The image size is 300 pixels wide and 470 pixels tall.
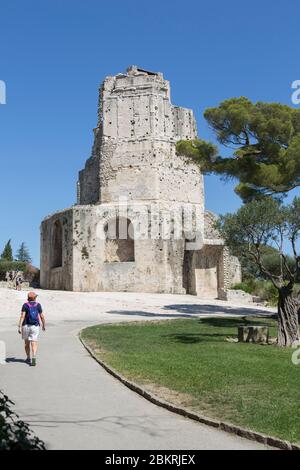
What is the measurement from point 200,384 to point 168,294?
26.3 meters

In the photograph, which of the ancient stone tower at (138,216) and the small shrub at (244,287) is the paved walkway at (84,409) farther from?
the small shrub at (244,287)

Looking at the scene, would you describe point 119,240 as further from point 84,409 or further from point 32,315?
point 84,409

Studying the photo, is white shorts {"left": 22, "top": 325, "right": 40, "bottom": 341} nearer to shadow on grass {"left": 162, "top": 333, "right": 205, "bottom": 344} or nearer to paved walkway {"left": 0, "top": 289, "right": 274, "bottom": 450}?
paved walkway {"left": 0, "top": 289, "right": 274, "bottom": 450}

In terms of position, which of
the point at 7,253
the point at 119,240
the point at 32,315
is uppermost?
the point at 7,253

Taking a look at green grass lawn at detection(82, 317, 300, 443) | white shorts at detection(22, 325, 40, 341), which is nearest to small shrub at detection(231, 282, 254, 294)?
green grass lawn at detection(82, 317, 300, 443)

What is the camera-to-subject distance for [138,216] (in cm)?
3531

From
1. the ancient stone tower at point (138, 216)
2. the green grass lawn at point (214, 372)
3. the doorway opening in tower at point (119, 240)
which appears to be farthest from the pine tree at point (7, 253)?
the green grass lawn at point (214, 372)

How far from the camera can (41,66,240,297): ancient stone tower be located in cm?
3459

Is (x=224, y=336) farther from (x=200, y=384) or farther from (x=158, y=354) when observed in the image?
(x=200, y=384)

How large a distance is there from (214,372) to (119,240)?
2802cm

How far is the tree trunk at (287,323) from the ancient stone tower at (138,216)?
826 inches

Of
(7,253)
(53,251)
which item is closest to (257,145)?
(53,251)

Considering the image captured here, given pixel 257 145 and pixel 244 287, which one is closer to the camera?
pixel 257 145
